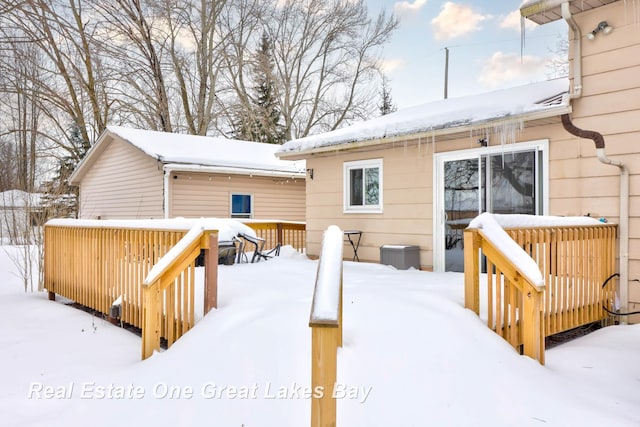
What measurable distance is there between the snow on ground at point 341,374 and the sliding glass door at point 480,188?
208 centimetres

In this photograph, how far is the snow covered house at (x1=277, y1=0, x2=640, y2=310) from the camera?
477 centimetres

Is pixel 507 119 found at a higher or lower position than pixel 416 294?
higher

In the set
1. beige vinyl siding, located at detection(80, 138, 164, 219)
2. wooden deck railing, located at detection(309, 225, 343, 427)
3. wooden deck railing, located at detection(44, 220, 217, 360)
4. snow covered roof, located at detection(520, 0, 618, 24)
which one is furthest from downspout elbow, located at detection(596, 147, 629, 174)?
beige vinyl siding, located at detection(80, 138, 164, 219)

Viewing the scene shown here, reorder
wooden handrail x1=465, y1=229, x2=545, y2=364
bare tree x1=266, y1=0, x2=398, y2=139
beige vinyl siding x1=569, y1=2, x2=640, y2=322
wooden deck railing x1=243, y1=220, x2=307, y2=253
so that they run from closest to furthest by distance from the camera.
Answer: wooden handrail x1=465, y1=229, x2=545, y2=364 → beige vinyl siding x1=569, y1=2, x2=640, y2=322 → wooden deck railing x1=243, y1=220, x2=307, y2=253 → bare tree x1=266, y1=0, x2=398, y2=139

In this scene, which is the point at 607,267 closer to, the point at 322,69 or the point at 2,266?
the point at 2,266

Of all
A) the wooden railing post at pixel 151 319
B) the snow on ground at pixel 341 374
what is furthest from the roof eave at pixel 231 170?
the wooden railing post at pixel 151 319

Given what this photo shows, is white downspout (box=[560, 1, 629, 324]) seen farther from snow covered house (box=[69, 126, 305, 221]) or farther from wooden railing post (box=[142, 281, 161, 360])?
snow covered house (box=[69, 126, 305, 221])

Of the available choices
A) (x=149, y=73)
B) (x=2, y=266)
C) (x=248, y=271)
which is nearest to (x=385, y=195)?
(x=248, y=271)

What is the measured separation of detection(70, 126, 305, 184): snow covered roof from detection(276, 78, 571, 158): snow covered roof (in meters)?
4.31

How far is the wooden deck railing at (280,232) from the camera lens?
29.5 feet

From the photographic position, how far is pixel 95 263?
523 cm

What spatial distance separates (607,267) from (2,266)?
11.8 m

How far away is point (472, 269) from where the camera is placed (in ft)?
11.9

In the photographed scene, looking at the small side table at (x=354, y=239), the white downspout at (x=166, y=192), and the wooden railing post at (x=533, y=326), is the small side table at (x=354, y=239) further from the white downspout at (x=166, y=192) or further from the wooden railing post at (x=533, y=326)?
the white downspout at (x=166, y=192)
